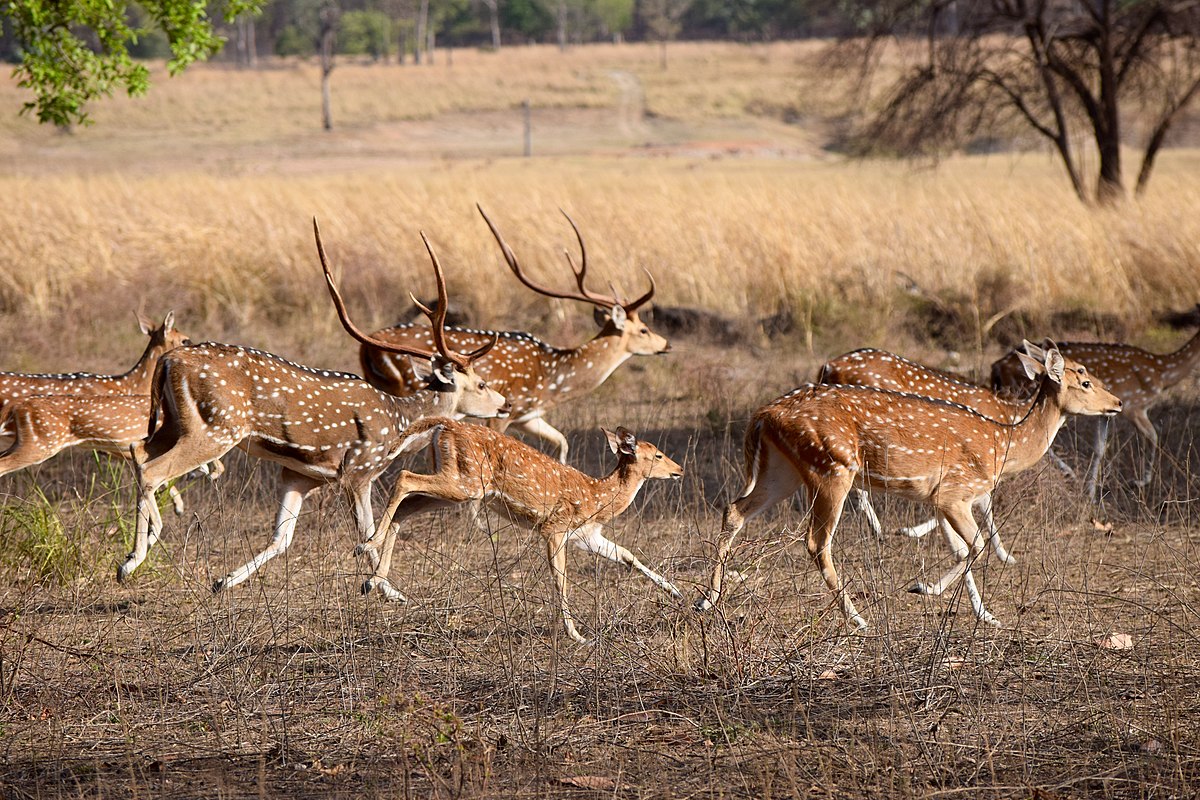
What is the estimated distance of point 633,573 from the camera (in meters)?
6.26

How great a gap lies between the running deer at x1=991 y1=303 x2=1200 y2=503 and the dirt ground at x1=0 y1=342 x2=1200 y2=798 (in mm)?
1670

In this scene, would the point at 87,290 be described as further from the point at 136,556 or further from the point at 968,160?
the point at 968,160

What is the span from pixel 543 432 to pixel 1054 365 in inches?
130

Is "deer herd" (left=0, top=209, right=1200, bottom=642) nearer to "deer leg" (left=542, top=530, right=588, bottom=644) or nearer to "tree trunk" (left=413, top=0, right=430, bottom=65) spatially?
"deer leg" (left=542, top=530, right=588, bottom=644)

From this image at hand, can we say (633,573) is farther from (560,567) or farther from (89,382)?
(89,382)

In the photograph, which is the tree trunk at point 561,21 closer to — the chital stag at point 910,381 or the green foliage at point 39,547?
the chital stag at point 910,381

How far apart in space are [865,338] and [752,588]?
7608mm

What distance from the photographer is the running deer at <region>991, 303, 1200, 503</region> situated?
8609mm

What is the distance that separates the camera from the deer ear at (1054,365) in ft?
22.2

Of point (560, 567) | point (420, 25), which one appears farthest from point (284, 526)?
point (420, 25)

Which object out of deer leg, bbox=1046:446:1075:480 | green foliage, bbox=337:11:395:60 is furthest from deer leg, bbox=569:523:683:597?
green foliage, bbox=337:11:395:60

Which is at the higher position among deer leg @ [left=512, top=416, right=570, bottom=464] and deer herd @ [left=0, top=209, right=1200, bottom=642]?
deer herd @ [left=0, top=209, right=1200, bottom=642]

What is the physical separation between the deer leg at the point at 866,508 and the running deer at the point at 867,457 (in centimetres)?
38

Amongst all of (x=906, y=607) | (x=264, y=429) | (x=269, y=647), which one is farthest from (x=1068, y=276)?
(x=269, y=647)
